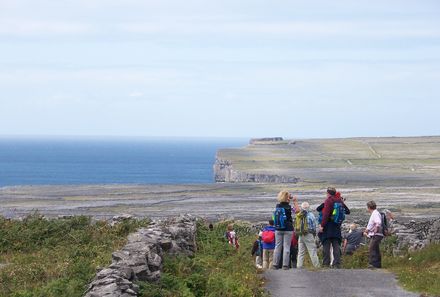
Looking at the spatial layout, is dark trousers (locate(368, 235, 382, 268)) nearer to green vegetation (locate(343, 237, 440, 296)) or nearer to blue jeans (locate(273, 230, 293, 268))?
green vegetation (locate(343, 237, 440, 296))

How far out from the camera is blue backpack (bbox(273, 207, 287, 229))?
883 inches

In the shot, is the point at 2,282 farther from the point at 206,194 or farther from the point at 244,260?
the point at 206,194

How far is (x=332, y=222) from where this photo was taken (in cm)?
2273

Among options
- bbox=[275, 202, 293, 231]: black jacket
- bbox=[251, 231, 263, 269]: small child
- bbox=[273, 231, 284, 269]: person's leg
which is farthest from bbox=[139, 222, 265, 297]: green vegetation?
bbox=[251, 231, 263, 269]: small child

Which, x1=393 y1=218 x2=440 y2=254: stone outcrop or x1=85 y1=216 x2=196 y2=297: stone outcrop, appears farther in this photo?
x1=393 y1=218 x2=440 y2=254: stone outcrop

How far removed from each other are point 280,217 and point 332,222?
1.30 m

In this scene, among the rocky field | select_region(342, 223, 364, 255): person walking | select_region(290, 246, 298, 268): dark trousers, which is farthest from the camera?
the rocky field

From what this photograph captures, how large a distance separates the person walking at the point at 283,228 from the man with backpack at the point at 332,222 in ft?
2.71

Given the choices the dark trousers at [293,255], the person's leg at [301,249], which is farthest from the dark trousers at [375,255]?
the dark trousers at [293,255]

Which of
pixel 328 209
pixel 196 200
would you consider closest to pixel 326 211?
pixel 328 209

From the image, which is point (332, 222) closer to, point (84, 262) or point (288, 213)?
point (288, 213)

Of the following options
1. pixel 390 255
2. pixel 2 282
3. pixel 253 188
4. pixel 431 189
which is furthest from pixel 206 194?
pixel 2 282

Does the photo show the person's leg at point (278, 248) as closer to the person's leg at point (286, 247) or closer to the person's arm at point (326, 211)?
the person's leg at point (286, 247)

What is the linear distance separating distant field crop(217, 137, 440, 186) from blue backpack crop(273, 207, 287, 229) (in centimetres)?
8489
